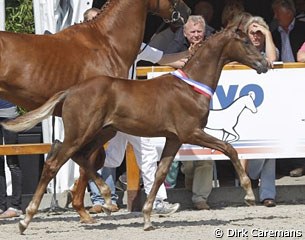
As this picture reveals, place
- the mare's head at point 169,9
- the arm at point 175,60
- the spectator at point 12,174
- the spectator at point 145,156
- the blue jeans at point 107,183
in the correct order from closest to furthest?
the mare's head at point 169,9 → the spectator at point 145,156 → the spectator at point 12,174 → the arm at point 175,60 → the blue jeans at point 107,183

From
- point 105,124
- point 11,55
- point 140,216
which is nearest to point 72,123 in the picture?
point 105,124

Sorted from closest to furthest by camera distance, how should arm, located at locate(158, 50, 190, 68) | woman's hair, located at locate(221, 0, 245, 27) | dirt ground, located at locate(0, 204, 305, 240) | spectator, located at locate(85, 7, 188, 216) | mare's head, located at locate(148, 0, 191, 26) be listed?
1. dirt ground, located at locate(0, 204, 305, 240)
2. mare's head, located at locate(148, 0, 191, 26)
3. spectator, located at locate(85, 7, 188, 216)
4. arm, located at locate(158, 50, 190, 68)
5. woman's hair, located at locate(221, 0, 245, 27)

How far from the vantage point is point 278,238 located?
27.2ft

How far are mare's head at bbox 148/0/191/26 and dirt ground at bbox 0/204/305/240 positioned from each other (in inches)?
73.7

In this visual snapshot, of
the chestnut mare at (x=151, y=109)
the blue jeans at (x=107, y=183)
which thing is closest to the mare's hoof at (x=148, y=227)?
the chestnut mare at (x=151, y=109)

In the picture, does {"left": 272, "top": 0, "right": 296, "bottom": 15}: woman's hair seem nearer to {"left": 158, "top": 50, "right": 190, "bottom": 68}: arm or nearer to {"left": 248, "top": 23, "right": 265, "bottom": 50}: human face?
{"left": 248, "top": 23, "right": 265, "bottom": 50}: human face

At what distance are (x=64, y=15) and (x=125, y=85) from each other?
2.07 metres

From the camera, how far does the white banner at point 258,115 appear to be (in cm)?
1024

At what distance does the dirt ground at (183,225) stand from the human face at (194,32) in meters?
1.72

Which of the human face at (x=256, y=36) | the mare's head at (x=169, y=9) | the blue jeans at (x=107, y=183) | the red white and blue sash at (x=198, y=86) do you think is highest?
the mare's head at (x=169, y=9)

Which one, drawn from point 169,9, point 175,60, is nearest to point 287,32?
point 175,60

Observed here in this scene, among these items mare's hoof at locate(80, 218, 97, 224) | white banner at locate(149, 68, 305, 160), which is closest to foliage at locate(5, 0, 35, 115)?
white banner at locate(149, 68, 305, 160)

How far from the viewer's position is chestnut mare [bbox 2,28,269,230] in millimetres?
8625

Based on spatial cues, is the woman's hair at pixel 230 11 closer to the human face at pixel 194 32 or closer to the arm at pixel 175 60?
the human face at pixel 194 32
